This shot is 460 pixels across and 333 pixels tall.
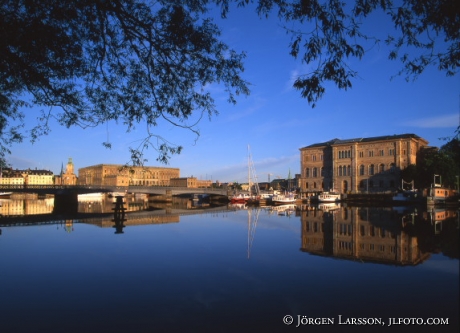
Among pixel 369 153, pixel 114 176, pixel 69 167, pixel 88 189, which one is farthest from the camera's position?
pixel 69 167

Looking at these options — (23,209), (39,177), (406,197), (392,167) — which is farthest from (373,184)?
(39,177)

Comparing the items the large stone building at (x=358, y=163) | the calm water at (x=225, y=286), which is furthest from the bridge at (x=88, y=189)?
the calm water at (x=225, y=286)

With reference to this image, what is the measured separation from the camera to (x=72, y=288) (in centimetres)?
1202

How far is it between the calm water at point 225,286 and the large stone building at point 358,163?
77.6 meters

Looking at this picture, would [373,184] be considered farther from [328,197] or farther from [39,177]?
[39,177]

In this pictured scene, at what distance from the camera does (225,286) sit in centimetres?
1206

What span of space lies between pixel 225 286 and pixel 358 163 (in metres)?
94.9

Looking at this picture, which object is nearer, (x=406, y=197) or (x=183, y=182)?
(x=406, y=197)

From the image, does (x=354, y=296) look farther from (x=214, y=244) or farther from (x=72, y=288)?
(x=214, y=244)

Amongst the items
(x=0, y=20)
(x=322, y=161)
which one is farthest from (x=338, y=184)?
(x=0, y=20)

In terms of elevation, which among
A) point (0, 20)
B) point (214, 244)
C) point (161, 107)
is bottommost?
point (214, 244)

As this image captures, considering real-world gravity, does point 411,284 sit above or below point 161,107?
below

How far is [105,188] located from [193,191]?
83.2ft

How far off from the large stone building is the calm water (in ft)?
255
